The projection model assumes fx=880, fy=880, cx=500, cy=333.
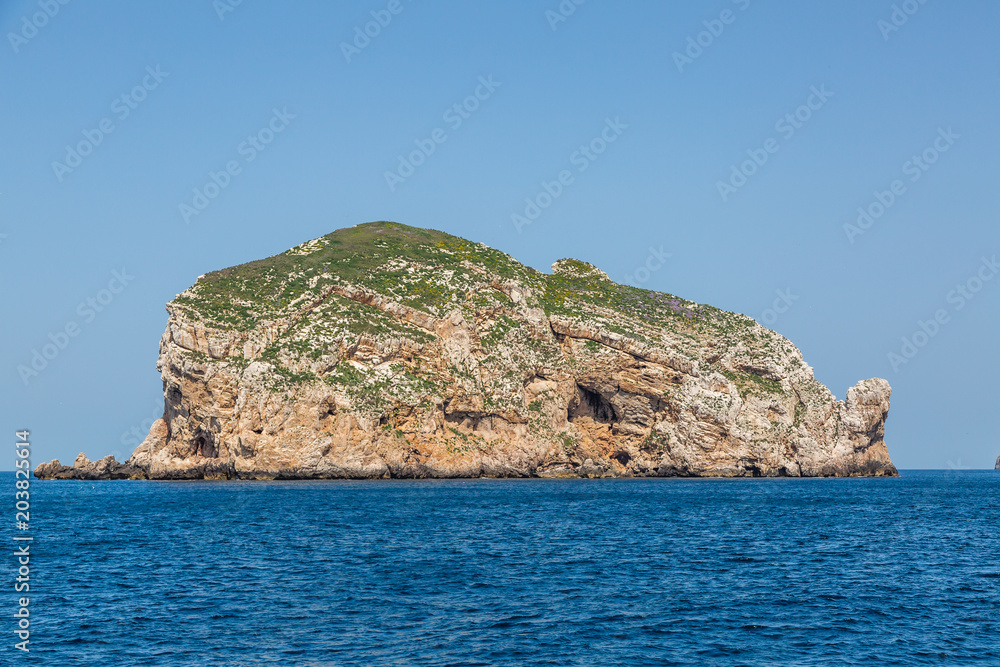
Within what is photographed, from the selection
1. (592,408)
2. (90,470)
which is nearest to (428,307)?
(592,408)

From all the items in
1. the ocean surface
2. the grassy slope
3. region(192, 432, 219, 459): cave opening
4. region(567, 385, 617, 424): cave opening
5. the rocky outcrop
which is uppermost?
the grassy slope

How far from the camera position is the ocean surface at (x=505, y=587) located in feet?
79.8

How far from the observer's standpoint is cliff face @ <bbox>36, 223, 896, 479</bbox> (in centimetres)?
9962

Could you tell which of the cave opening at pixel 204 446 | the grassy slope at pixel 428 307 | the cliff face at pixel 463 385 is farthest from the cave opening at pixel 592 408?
the cave opening at pixel 204 446

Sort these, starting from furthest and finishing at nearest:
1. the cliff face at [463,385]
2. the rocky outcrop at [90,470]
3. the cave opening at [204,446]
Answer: the rocky outcrop at [90,470] → the cave opening at [204,446] → the cliff face at [463,385]

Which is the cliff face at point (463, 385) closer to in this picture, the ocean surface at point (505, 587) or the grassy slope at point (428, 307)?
the grassy slope at point (428, 307)

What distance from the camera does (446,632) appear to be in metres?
25.9

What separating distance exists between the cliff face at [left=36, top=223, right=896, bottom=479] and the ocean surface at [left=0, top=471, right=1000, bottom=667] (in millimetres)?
35678

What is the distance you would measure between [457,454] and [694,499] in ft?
126

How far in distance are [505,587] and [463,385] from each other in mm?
76146

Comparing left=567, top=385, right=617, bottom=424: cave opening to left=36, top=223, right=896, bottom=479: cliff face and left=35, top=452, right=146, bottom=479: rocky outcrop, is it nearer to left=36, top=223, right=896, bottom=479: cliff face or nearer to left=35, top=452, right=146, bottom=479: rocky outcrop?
left=36, top=223, right=896, bottom=479: cliff face

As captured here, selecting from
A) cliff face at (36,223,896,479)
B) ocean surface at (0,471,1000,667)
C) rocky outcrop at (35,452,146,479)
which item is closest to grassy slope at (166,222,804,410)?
cliff face at (36,223,896,479)

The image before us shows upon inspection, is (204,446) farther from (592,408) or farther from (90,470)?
(592,408)

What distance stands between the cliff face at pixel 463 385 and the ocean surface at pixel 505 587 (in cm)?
3568
